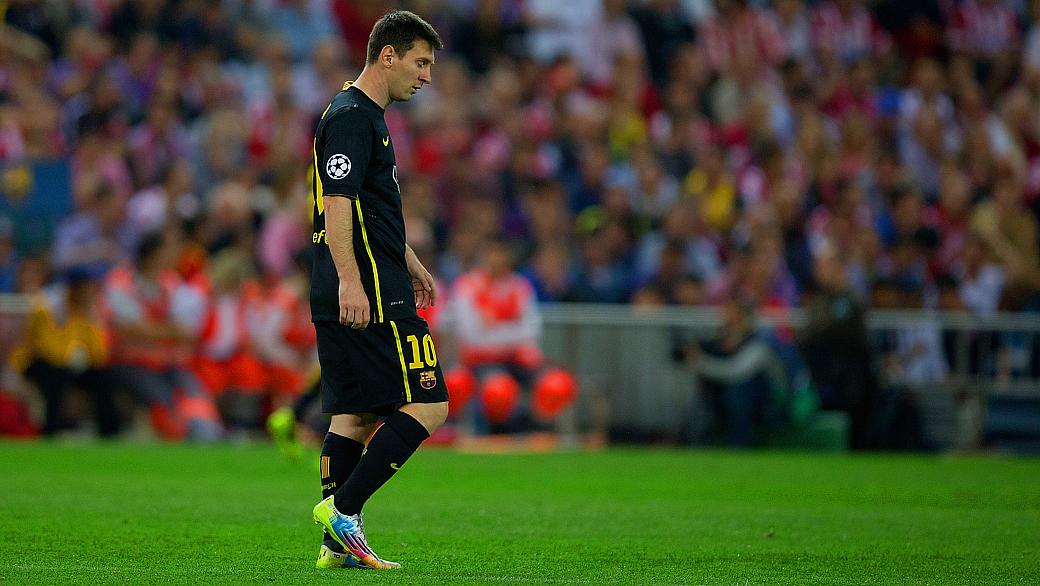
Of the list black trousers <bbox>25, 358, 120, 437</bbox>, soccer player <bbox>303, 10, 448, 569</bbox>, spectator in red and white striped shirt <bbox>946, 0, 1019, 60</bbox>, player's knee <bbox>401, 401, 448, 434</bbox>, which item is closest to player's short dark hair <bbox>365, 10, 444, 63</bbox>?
soccer player <bbox>303, 10, 448, 569</bbox>

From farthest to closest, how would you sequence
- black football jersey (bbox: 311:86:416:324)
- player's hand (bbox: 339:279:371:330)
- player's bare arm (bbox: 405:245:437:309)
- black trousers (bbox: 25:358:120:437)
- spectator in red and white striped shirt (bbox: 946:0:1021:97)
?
1. spectator in red and white striped shirt (bbox: 946:0:1021:97)
2. black trousers (bbox: 25:358:120:437)
3. player's bare arm (bbox: 405:245:437:309)
4. black football jersey (bbox: 311:86:416:324)
5. player's hand (bbox: 339:279:371:330)

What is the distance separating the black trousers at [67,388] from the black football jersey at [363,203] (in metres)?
9.55

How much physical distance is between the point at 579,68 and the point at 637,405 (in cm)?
557

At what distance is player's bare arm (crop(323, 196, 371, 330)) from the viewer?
21.2 ft

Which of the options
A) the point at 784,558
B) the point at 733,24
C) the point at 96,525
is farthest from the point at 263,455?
the point at 733,24

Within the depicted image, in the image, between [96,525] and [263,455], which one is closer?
[96,525]

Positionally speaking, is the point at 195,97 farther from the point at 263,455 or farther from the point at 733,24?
the point at 733,24

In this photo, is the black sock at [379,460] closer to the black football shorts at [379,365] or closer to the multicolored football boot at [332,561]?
the black football shorts at [379,365]

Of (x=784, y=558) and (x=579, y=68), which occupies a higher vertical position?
(x=579, y=68)

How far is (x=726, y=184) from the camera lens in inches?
780

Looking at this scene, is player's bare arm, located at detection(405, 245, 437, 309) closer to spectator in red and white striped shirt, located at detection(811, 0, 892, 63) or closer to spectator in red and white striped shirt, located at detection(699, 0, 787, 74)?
spectator in red and white striped shirt, located at detection(699, 0, 787, 74)

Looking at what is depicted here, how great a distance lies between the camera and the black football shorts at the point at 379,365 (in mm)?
6621

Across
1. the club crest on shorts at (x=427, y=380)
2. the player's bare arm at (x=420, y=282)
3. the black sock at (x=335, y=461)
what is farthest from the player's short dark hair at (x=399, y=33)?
the black sock at (x=335, y=461)

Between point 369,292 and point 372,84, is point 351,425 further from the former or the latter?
point 372,84
